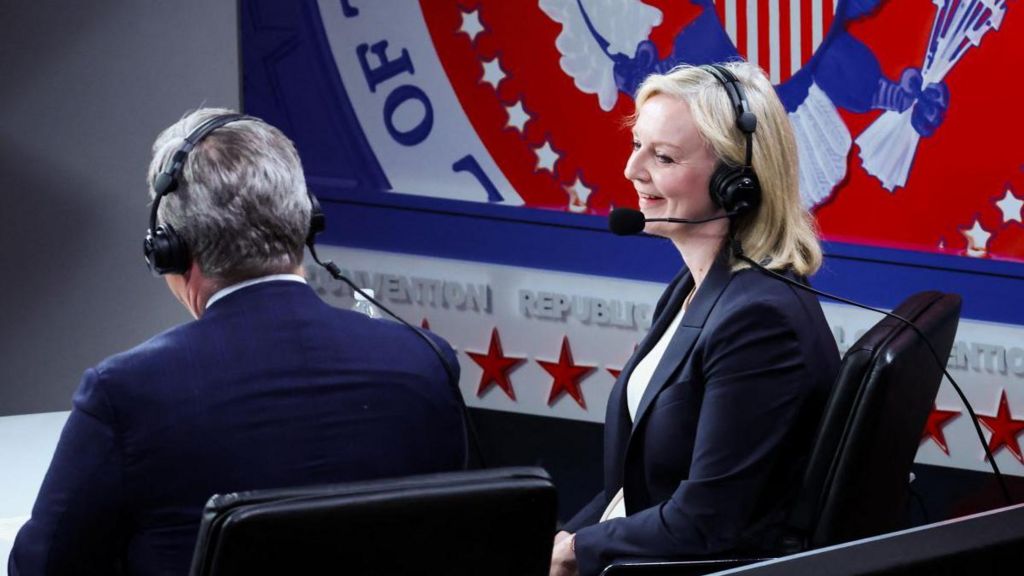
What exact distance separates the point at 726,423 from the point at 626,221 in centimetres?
39

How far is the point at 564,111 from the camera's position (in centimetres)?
348

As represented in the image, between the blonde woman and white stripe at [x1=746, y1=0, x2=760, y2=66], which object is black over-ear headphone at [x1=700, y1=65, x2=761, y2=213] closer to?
the blonde woman

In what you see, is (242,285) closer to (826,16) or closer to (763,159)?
(763,159)

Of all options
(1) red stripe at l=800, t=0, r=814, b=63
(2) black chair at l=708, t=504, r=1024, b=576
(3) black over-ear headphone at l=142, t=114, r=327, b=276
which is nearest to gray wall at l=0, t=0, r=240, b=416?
(1) red stripe at l=800, t=0, r=814, b=63

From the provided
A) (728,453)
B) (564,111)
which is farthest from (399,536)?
(564,111)

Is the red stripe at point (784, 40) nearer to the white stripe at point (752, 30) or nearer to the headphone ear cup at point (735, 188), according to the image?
the white stripe at point (752, 30)

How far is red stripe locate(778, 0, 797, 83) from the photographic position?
3100 millimetres

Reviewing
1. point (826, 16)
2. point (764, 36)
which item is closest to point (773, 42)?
point (764, 36)

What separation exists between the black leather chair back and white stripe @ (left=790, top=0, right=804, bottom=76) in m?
1.19

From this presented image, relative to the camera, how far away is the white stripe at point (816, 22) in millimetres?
3043

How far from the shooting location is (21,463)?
2.34 meters

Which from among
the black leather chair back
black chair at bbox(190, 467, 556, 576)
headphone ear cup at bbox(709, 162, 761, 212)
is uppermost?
headphone ear cup at bbox(709, 162, 761, 212)

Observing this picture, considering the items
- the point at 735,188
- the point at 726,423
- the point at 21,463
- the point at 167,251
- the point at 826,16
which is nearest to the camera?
the point at 167,251

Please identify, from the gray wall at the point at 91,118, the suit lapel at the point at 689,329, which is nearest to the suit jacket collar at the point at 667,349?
the suit lapel at the point at 689,329
